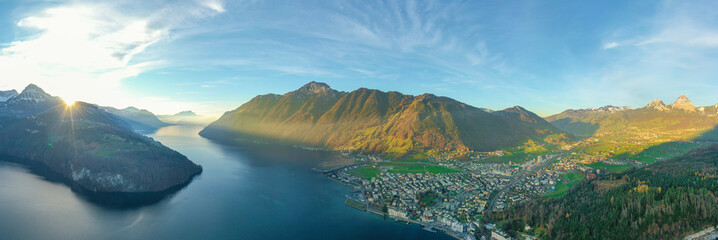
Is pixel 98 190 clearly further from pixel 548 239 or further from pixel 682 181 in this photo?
pixel 682 181

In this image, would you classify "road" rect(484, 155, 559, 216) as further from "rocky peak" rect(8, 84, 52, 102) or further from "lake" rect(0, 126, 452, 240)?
"rocky peak" rect(8, 84, 52, 102)

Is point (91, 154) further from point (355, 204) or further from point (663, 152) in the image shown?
point (663, 152)

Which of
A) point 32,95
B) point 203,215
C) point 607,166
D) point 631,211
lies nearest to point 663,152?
point 607,166

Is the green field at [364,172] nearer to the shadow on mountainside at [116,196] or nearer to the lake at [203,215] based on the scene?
the lake at [203,215]

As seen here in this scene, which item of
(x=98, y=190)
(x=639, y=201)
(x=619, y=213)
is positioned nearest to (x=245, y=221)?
(x=98, y=190)

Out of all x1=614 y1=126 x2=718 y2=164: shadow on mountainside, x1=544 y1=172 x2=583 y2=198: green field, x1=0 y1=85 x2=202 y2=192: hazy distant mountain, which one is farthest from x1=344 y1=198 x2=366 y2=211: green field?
x1=614 y1=126 x2=718 y2=164: shadow on mountainside

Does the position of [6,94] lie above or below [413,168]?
above
